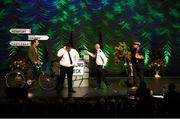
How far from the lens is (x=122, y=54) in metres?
19.5

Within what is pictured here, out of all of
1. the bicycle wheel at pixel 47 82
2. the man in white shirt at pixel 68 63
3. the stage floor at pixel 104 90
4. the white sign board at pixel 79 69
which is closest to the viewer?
the stage floor at pixel 104 90

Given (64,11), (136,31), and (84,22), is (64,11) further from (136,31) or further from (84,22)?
(136,31)

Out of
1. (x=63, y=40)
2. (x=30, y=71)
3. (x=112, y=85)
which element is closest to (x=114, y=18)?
(x=63, y=40)

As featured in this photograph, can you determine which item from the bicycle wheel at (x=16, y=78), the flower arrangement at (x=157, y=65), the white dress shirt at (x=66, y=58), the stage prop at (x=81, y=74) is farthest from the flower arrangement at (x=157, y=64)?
the bicycle wheel at (x=16, y=78)

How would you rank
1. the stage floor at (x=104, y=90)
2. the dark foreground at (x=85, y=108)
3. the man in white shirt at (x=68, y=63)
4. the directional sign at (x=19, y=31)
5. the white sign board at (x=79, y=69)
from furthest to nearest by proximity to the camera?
the white sign board at (x=79, y=69) < the directional sign at (x=19, y=31) < the man in white shirt at (x=68, y=63) < the stage floor at (x=104, y=90) < the dark foreground at (x=85, y=108)

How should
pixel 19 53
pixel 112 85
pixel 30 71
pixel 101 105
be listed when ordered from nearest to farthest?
pixel 101 105 → pixel 30 71 → pixel 112 85 → pixel 19 53

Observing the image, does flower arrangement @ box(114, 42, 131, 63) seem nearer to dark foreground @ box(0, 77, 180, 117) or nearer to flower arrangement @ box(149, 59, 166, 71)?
flower arrangement @ box(149, 59, 166, 71)

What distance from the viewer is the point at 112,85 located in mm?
18344

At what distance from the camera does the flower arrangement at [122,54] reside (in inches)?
758

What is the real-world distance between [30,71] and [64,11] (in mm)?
5496

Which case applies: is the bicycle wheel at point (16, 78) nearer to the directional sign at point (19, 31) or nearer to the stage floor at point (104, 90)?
the stage floor at point (104, 90)

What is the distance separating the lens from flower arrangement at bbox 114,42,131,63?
19.2 meters

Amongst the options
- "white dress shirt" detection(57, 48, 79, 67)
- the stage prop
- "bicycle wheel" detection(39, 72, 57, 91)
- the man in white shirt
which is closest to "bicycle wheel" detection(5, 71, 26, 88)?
"bicycle wheel" detection(39, 72, 57, 91)

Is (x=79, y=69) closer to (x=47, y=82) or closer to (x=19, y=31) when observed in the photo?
(x=47, y=82)
